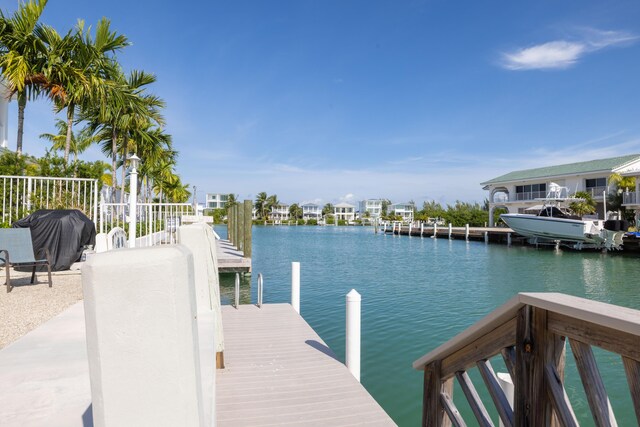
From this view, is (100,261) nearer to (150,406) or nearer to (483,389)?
(150,406)

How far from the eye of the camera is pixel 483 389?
18.0 ft

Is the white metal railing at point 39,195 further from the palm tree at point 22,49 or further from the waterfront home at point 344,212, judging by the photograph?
the waterfront home at point 344,212

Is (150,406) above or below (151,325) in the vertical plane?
below

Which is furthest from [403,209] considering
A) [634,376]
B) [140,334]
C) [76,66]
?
[140,334]

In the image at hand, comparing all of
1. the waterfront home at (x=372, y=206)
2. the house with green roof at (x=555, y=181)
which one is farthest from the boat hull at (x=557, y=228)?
the waterfront home at (x=372, y=206)

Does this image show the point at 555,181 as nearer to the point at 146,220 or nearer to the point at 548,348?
the point at 146,220

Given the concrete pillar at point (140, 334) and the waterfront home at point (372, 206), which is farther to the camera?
the waterfront home at point (372, 206)

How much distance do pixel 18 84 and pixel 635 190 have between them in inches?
1525

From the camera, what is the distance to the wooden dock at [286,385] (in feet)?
10.9

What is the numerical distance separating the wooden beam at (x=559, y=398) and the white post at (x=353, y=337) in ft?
10.4

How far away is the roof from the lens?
35250mm

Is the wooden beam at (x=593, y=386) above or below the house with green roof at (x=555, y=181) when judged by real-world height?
below

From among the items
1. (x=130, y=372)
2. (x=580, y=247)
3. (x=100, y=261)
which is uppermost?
(x=100, y=261)

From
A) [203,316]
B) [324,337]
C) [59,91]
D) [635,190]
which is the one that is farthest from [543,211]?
[203,316]
